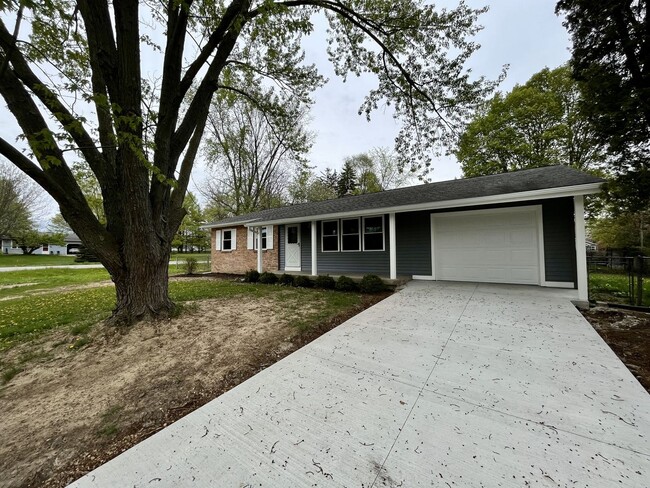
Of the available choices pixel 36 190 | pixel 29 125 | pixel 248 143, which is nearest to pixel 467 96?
pixel 29 125

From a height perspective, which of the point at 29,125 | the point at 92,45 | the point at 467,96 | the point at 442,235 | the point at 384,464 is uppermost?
the point at 467,96

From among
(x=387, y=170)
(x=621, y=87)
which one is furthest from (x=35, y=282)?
(x=387, y=170)

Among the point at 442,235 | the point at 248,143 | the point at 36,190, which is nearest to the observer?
the point at 442,235

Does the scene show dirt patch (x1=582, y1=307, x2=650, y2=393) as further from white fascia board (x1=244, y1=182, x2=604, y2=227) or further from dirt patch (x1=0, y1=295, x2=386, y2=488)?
dirt patch (x1=0, y1=295, x2=386, y2=488)

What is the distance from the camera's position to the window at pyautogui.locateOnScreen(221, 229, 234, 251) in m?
14.2

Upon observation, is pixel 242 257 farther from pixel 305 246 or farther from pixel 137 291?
pixel 137 291

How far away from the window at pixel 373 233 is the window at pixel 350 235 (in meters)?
0.28

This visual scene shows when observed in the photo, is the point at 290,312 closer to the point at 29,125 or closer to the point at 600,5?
the point at 29,125

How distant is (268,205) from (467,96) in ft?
68.2

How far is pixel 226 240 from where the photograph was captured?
14.4 meters

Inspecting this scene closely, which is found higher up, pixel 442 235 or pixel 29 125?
pixel 29 125

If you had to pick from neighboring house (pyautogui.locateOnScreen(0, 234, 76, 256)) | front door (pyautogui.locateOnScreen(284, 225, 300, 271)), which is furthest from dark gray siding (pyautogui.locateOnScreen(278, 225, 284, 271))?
neighboring house (pyautogui.locateOnScreen(0, 234, 76, 256))

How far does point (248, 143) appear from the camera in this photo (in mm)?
22297

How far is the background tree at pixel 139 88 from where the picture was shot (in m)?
3.54
